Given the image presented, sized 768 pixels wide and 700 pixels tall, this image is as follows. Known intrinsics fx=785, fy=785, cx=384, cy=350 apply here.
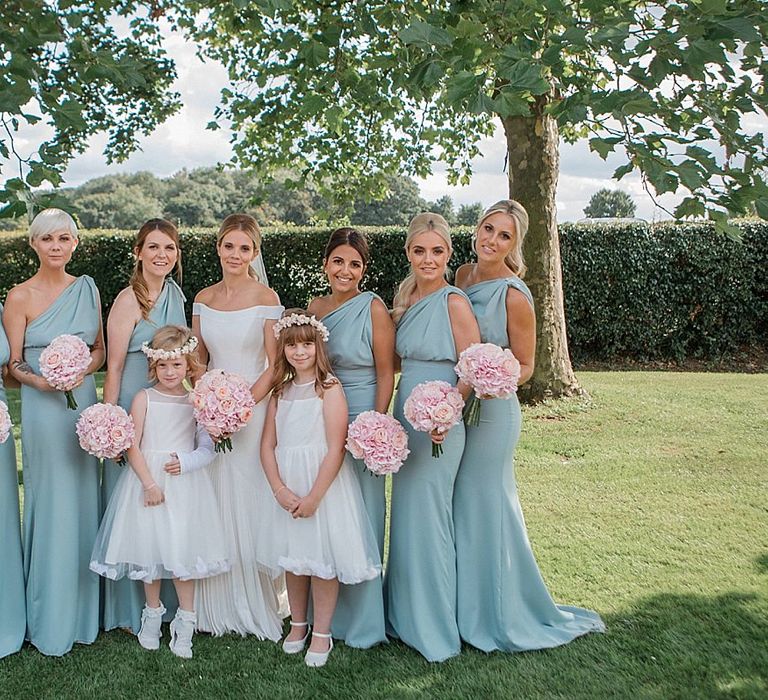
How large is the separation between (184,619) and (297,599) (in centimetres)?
64

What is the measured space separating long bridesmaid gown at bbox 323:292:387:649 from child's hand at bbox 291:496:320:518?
0.38m

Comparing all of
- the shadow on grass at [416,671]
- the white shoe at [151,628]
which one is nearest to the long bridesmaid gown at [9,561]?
the shadow on grass at [416,671]

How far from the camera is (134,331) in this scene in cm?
452

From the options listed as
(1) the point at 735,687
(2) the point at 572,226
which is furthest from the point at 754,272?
(1) the point at 735,687

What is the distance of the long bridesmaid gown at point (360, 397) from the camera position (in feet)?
14.5

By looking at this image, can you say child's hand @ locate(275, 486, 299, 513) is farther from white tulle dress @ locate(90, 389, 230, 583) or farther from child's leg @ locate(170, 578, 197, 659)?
child's leg @ locate(170, 578, 197, 659)

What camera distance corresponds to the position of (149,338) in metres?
4.52

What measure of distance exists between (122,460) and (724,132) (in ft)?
12.3

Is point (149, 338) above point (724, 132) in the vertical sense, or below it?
below

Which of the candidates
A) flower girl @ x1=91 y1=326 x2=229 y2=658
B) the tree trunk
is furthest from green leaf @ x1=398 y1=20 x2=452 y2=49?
the tree trunk

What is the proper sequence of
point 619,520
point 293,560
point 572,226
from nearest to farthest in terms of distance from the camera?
point 293,560 < point 619,520 < point 572,226

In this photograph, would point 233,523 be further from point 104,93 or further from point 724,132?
point 104,93

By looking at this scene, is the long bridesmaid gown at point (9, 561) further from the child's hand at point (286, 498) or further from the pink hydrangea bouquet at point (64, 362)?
the child's hand at point (286, 498)

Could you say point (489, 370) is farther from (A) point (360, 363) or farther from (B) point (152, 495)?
(B) point (152, 495)
